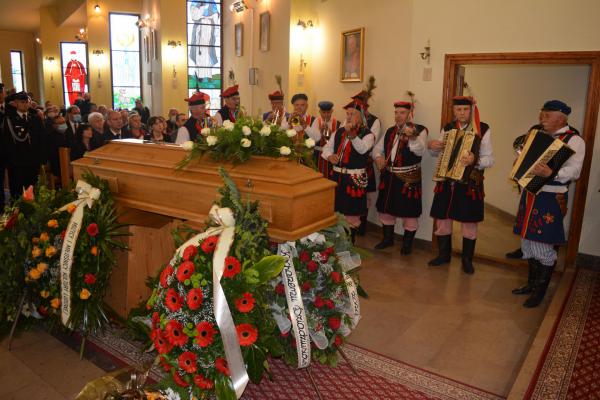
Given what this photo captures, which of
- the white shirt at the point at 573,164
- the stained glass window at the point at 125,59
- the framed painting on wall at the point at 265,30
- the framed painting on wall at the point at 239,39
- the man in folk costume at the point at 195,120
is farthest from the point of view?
the stained glass window at the point at 125,59

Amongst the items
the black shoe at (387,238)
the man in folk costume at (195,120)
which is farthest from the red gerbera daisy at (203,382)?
the black shoe at (387,238)

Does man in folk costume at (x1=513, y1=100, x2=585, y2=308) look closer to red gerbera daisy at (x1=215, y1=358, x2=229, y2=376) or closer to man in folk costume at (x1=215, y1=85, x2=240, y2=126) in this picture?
red gerbera daisy at (x1=215, y1=358, x2=229, y2=376)

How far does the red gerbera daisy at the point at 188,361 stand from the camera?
2186 mm

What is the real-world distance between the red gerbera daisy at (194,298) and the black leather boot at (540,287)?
297cm

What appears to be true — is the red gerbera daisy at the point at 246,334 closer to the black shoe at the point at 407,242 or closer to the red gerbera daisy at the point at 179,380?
the red gerbera daisy at the point at 179,380

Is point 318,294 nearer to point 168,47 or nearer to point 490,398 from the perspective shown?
point 490,398

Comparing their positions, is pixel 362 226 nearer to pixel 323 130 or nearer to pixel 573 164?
pixel 323 130

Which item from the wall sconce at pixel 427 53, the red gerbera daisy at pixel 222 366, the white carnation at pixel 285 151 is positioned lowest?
the red gerbera daisy at pixel 222 366

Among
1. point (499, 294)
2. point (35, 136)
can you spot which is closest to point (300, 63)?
point (35, 136)

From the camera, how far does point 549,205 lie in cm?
405

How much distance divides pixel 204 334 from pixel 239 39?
782cm

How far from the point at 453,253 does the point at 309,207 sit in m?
3.28

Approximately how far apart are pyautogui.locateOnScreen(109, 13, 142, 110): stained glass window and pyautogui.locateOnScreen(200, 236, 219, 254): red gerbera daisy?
12.8 meters

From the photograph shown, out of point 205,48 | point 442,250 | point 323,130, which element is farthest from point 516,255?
point 205,48
